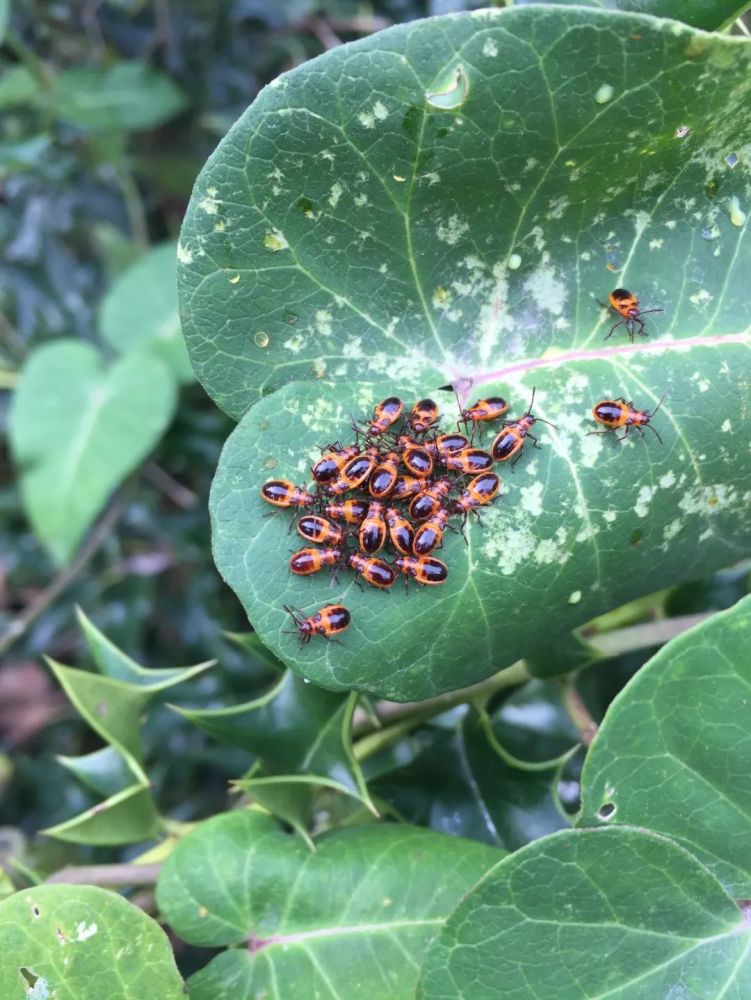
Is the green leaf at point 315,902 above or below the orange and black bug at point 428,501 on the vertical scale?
below

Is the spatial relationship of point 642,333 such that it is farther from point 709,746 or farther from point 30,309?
point 30,309

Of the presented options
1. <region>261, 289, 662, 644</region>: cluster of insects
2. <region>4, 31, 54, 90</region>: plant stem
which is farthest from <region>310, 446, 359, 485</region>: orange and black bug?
<region>4, 31, 54, 90</region>: plant stem

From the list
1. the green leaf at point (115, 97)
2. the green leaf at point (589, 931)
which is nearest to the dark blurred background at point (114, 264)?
the green leaf at point (115, 97)

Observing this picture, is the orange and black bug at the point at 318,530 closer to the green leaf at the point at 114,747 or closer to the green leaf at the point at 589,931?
the green leaf at the point at 114,747

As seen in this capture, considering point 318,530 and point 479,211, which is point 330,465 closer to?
point 318,530

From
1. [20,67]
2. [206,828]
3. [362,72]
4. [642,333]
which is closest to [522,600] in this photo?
[642,333]
